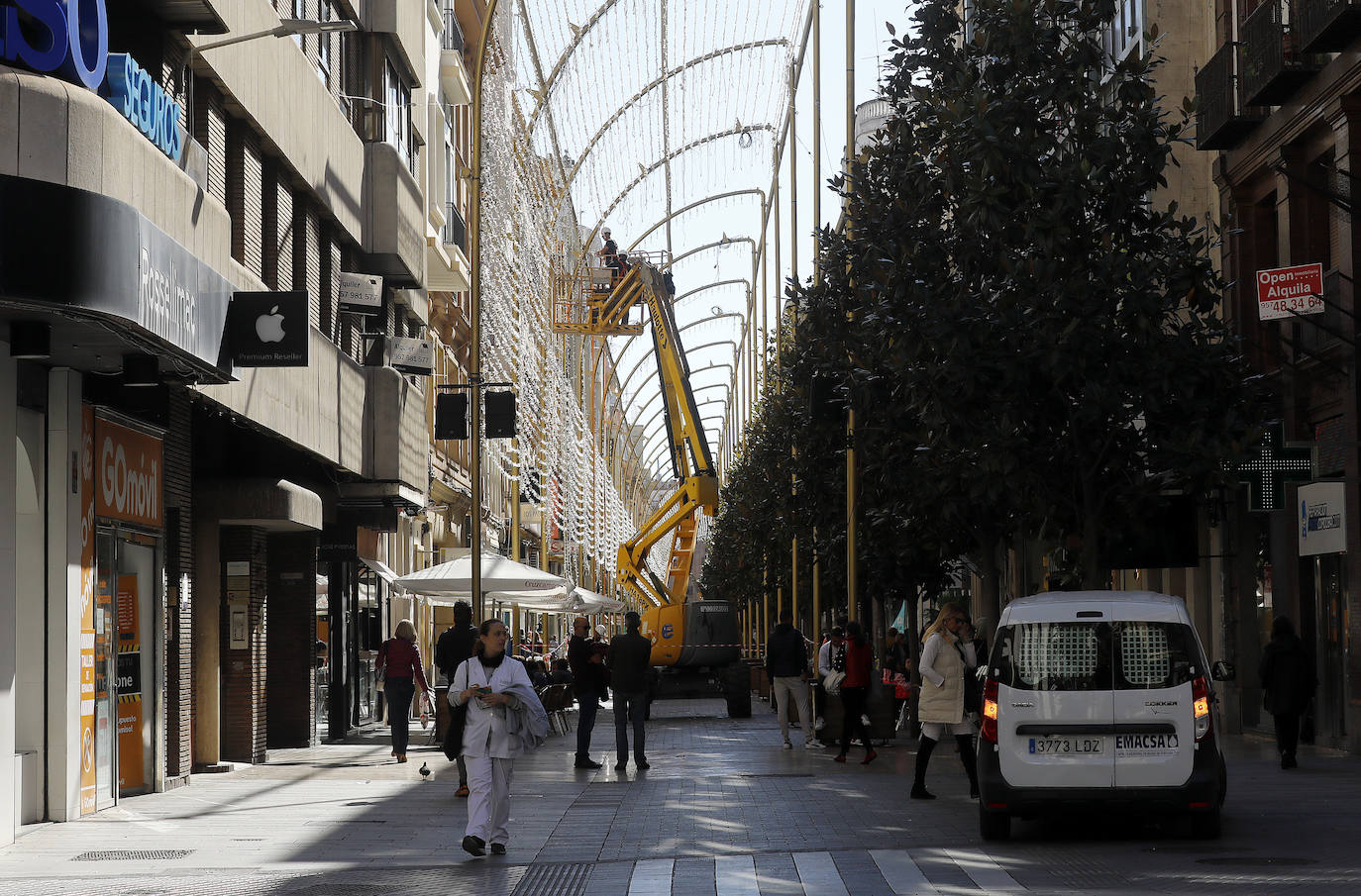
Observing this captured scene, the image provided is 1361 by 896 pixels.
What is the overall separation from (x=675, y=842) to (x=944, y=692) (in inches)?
147

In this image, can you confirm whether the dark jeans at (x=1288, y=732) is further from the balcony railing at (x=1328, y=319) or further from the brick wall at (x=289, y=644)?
the brick wall at (x=289, y=644)

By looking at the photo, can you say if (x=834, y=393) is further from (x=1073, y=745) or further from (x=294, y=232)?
(x=1073, y=745)

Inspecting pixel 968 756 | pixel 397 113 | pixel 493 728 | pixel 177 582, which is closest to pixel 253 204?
pixel 177 582

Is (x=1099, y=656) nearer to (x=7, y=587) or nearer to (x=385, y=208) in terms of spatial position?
(x=7, y=587)

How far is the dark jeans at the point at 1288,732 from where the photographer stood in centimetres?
2098

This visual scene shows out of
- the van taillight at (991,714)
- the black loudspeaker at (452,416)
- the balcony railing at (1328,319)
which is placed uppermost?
the balcony railing at (1328,319)

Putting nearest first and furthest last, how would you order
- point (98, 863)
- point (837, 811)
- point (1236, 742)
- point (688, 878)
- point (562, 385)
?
point (688, 878), point (98, 863), point (837, 811), point (1236, 742), point (562, 385)

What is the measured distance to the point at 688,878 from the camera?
487 inches

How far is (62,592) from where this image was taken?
16203 mm

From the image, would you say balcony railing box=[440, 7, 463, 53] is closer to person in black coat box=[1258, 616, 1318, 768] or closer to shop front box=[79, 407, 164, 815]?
shop front box=[79, 407, 164, 815]

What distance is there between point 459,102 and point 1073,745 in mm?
32282

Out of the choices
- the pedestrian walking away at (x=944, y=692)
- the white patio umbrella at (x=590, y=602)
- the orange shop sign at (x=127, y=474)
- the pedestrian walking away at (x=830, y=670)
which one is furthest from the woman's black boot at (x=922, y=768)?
the white patio umbrella at (x=590, y=602)

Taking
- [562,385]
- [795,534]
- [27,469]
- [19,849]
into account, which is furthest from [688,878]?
[562,385]

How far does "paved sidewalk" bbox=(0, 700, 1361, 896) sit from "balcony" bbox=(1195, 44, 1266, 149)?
9377 mm
